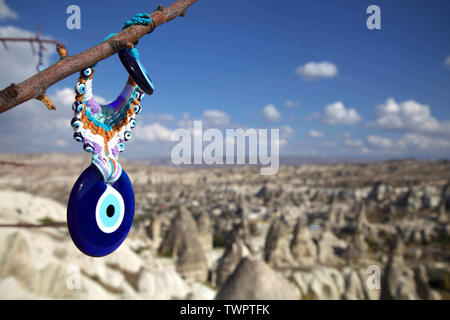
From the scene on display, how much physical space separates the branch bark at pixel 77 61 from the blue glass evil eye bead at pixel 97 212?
0.63 meters

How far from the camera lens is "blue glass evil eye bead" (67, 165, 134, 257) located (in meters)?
1.57

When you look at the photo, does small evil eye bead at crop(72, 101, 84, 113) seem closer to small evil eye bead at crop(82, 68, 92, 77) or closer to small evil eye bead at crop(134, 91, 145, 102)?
small evil eye bead at crop(82, 68, 92, 77)

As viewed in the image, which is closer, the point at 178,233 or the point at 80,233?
the point at 80,233

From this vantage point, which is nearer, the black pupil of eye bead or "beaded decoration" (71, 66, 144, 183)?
"beaded decoration" (71, 66, 144, 183)

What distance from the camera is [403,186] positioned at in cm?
5619

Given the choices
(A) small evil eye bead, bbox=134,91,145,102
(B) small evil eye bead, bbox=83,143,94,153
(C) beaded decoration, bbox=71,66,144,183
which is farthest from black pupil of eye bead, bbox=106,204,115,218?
(A) small evil eye bead, bbox=134,91,145,102

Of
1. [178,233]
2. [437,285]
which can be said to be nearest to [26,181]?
[178,233]

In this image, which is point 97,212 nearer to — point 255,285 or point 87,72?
point 87,72

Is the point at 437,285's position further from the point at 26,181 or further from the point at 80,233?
the point at 26,181

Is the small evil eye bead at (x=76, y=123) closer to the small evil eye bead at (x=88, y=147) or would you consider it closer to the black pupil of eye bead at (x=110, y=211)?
the small evil eye bead at (x=88, y=147)

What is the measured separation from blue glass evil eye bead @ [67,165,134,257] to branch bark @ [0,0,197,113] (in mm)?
635

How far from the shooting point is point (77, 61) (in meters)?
1.07
